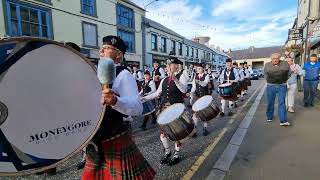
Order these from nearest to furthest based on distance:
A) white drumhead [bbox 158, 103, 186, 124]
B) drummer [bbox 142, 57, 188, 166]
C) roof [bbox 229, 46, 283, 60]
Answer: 1. white drumhead [bbox 158, 103, 186, 124]
2. drummer [bbox 142, 57, 188, 166]
3. roof [bbox 229, 46, 283, 60]

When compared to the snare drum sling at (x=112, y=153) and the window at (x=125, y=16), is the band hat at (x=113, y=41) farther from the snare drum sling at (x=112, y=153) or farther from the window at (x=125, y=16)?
the window at (x=125, y=16)

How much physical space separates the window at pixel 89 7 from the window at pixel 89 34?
2.63ft

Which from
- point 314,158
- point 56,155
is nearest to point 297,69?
point 314,158

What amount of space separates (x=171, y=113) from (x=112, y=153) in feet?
5.81

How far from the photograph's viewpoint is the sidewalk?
3.52m

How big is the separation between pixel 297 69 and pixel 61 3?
43.0ft

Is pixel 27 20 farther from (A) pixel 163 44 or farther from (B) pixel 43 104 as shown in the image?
(A) pixel 163 44

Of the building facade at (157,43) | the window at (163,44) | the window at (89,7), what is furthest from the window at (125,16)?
the window at (163,44)

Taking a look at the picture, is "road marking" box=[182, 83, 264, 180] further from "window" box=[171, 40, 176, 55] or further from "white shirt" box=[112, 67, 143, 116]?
"window" box=[171, 40, 176, 55]

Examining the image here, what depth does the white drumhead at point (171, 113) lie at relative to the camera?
144 inches

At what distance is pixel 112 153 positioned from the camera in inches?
85.9

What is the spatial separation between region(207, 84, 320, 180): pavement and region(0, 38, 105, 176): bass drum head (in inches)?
96.6

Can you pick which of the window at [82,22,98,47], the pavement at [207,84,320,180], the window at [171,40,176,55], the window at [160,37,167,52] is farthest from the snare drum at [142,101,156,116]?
the window at [171,40,176,55]

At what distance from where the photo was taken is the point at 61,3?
14602 millimetres
